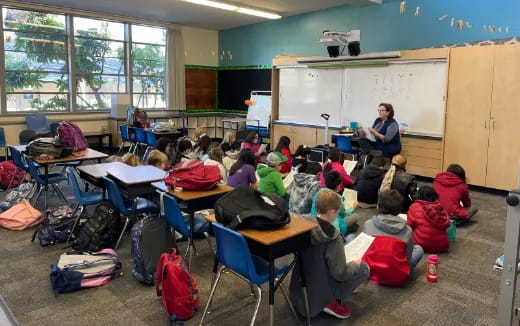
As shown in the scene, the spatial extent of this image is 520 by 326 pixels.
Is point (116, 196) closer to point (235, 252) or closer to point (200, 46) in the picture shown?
point (235, 252)

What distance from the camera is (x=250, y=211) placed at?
2.33 meters

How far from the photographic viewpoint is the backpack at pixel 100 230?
12.2ft

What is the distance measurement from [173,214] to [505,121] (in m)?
5.02

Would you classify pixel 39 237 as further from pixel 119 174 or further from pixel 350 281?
pixel 350 281

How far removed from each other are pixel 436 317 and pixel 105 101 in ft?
30.4

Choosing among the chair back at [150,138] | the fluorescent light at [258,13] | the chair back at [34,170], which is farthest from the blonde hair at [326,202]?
the fluorescent light at [258,13]

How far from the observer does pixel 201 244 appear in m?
4.01

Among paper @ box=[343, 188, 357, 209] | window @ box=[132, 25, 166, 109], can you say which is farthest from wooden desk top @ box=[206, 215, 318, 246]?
→ window @ box=[132, 25, 166, 109]

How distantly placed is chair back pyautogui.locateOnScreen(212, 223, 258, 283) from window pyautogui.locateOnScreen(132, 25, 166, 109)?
9.00 metres

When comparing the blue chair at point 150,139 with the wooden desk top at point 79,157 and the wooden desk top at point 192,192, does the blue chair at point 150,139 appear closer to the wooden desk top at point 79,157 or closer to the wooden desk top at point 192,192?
the wooden desk top at point 79,157

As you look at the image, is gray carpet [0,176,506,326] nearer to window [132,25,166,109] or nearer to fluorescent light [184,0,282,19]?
fluorescent light [184,0,282,19]

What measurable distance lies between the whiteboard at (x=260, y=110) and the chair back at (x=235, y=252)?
24.7 ft

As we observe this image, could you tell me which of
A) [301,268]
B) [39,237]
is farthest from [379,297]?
[39,237]

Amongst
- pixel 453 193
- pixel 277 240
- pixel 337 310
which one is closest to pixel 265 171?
pixel 337 310
